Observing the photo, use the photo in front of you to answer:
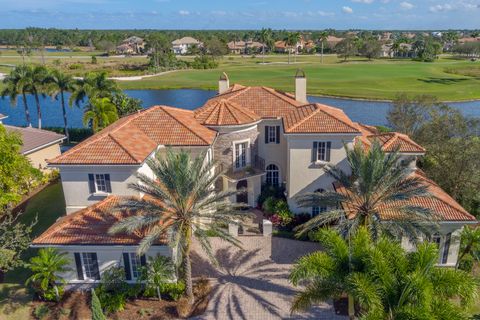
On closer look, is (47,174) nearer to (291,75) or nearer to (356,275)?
(356,275)

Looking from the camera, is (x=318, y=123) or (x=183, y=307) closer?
(x=183, y=307)

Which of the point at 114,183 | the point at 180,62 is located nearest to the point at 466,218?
the point at 114,183

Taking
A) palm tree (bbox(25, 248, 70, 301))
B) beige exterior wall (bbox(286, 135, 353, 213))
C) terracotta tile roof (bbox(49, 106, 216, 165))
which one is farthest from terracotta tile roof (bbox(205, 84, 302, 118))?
palm tree (bbox(25, 248, 70, 301))

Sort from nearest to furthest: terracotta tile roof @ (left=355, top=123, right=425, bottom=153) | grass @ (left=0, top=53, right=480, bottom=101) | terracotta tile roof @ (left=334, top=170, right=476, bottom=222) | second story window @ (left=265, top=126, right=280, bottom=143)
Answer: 1. terracotta tile roof @ (left=334, top=170, right=476, bottom=222)
2. terracotta tile roof @ (left=355, top=123, right=425, bottom=153)
3. second story window @ (left=265, top=126, right=280, bottom=143)
4. grass @ (left=0, top=53, right=480, bottom=101)

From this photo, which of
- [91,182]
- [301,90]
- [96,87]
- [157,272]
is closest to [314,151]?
[301,90]

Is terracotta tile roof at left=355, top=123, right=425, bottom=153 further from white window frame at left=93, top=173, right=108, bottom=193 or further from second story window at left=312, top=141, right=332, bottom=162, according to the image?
white window frame at left=93, top=173, right=108, bottom=193

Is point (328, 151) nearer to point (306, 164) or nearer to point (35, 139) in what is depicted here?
point (306, 164)

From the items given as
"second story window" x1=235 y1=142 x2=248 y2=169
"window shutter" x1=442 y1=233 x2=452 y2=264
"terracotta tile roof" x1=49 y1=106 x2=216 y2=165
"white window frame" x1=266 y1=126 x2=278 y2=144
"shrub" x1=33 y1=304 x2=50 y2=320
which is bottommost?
"shrub" x1=33 y1=304 x2=50 y2=320
